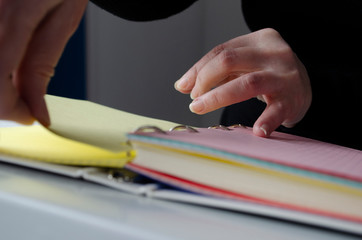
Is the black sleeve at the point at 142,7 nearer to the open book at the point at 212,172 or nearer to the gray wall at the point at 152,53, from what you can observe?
the open book at the point at 212,172

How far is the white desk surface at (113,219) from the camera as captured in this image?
0.21 metres

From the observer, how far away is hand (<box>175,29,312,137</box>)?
51cm

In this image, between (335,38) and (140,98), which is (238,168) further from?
(140,98)

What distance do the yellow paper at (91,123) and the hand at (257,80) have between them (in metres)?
0.09

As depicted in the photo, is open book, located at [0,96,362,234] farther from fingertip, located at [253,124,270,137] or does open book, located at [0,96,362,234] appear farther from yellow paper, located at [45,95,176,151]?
fingertip, located at [253,124,270,137]

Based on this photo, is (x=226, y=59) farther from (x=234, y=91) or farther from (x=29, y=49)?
(x=29, y=49)

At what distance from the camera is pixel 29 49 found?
335 mm

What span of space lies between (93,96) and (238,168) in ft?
6.92

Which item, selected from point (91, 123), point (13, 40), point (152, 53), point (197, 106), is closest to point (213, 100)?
point (197, 106)

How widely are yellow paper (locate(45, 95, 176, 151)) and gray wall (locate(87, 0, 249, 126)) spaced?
5.94ft

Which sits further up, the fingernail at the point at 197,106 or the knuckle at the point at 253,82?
the knuckle at the point at 253,82

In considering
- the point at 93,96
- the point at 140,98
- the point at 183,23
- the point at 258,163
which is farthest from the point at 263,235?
the point at 183,23

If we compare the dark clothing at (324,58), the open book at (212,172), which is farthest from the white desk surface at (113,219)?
the dark clothing at (324,58)

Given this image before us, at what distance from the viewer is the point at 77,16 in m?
0.37
